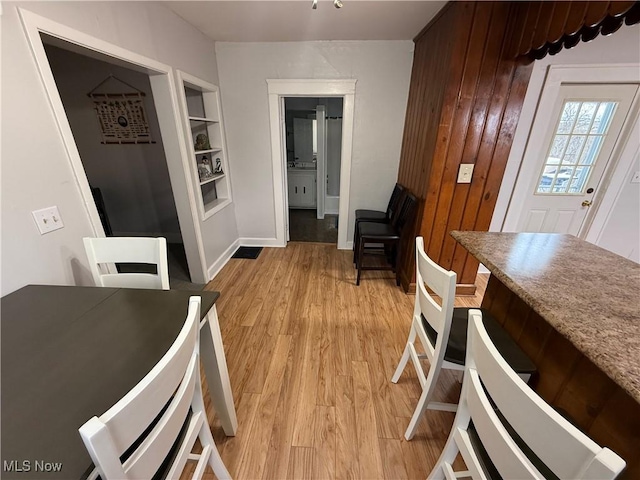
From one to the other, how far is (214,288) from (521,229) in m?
3.31

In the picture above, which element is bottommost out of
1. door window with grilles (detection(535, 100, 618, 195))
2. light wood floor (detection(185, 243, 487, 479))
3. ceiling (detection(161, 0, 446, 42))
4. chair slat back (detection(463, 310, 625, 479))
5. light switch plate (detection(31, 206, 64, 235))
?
light wood floor (detection(185, 243, 487, 479))

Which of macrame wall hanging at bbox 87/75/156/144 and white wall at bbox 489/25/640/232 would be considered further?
macrame wall hanging at bbox 87/75/156/144

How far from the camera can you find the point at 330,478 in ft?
3.81

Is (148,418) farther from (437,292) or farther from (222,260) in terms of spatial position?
(222,260)

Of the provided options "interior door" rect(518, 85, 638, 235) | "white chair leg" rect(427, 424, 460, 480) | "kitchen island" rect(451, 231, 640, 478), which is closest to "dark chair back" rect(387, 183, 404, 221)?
"interior door" rect(518, 85, 638, 235)

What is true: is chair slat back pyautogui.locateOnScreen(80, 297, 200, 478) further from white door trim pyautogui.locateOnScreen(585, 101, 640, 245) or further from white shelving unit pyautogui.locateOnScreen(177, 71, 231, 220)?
white door trim pyautogui.locateOnScreen(585, 101, 640, 245)

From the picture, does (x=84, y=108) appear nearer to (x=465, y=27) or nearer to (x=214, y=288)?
(x=214, y=288)

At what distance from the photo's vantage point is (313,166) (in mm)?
5102

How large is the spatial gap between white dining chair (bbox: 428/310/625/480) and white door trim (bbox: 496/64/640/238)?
2426 mm

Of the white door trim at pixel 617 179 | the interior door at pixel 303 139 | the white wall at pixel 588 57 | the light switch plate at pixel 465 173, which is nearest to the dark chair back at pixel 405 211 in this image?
the light switch plate at pixel 465 173

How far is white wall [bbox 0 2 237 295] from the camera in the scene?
106 cm

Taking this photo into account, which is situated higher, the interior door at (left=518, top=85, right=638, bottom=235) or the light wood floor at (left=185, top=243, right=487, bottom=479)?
the interior door at (left=518, top=85, right=638, bottom=235)

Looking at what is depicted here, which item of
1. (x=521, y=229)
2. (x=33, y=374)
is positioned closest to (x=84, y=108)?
(x=33, y=374)

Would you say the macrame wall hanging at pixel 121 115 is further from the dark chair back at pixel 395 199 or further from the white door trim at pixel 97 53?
the dark chair back at pixel 395 199
